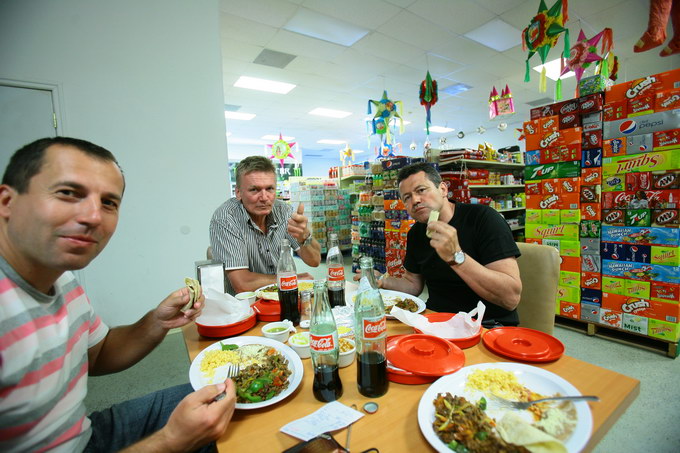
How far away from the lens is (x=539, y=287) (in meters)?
1.66

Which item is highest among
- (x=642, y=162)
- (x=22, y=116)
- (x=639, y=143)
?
(x=22, y=116)

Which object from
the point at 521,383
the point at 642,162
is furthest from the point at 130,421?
the point at 642,162

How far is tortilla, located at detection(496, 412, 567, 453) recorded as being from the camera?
0.58 m

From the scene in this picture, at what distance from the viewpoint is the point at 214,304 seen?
4.20 feet

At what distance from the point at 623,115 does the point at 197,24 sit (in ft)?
14.4

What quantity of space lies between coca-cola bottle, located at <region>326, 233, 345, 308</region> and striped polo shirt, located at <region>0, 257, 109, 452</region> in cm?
91

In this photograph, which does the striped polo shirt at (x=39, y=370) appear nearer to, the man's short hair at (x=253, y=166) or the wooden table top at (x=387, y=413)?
the wooden table top at (x=387, y=413)

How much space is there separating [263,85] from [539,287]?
6526 mm

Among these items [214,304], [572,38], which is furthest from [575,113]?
[214,304]

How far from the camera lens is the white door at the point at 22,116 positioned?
9.31 feet

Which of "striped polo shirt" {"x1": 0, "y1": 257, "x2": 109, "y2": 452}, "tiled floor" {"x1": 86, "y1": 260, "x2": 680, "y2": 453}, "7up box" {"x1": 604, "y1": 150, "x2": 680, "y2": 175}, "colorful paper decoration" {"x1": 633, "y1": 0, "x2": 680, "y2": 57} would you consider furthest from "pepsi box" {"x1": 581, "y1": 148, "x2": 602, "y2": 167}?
"striped polo shirt" {"x1": 0, "y1": 257, "x2": 109, "y2": 452}

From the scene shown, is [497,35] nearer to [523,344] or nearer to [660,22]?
[660,22]

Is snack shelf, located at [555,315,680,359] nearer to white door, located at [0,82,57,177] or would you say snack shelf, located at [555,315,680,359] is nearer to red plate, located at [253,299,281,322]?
red plate, located at [253,299,281,322]

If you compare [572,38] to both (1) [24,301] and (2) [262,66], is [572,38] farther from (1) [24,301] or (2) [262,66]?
(1) [24,301]
